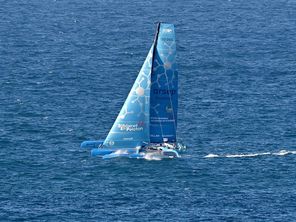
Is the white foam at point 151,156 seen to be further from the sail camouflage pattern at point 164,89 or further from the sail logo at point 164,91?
the sail logo at point 164,91

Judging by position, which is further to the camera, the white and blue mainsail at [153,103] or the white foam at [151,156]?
the white foam at [151,156]

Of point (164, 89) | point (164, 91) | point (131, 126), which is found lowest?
point (131, 126)

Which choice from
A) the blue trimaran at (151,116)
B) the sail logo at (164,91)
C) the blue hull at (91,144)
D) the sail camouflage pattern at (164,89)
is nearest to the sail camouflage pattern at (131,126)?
→ the blue trimaran at (151,116)

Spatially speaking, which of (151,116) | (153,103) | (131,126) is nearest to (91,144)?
(131,126)

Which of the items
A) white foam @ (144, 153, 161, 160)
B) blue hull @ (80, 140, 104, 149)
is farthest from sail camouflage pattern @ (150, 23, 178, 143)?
blue hull @ (80, 140, 104, 149)

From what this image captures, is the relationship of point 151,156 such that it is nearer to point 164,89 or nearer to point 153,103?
point 153,103

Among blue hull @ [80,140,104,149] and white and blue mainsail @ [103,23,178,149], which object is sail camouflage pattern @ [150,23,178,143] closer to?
white and blue mainsail @ [103,23,178,149]

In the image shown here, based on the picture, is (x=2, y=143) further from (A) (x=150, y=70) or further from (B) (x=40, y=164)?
(A) (x=150, y=70)
